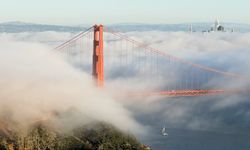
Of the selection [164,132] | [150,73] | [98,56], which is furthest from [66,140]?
[150,73]

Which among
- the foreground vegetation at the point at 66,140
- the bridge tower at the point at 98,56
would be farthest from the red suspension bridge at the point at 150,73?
the foreground vegetation at the point at 66,140

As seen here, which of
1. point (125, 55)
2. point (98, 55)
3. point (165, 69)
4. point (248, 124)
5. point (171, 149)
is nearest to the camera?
point (98, 55)

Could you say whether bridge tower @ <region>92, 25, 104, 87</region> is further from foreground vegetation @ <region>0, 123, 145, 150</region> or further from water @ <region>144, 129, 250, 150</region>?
water @ <region>144, 129, 250, 150</region>

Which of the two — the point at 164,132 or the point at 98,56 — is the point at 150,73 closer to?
the point at 164,132

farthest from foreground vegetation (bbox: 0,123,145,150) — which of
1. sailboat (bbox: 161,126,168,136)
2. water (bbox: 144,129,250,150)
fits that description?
sailboat (bbox: 161,126,168,136)

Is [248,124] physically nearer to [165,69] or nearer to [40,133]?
[165,69]

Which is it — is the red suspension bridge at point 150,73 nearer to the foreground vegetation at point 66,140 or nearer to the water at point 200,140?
the water at point 200,140

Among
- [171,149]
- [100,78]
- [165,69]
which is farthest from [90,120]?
[165,69]

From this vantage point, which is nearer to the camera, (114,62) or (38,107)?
(38,107)
